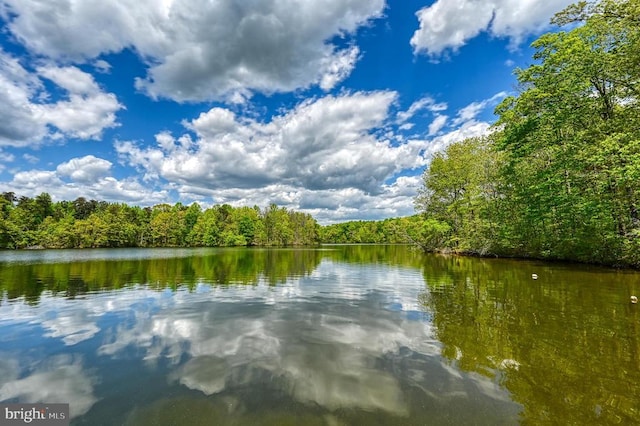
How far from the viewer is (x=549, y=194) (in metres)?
23.4

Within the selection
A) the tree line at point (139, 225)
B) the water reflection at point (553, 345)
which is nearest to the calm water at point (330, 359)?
the water reflection at point (553, 345)

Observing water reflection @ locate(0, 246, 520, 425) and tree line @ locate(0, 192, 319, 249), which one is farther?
tree line @ locate(0, 192, 319, 249)

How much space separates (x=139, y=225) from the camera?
9812 centimetres

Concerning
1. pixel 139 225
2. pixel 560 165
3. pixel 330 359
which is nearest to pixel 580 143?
pixel 560 165

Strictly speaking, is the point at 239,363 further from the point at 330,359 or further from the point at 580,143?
the point at 580,143

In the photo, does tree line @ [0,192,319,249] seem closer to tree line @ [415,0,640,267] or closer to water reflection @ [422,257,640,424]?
tree line @ [415,0,640,267]

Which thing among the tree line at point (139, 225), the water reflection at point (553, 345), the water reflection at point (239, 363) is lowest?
the water reflection at point (239, 363)

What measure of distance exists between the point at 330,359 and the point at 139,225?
110 metres

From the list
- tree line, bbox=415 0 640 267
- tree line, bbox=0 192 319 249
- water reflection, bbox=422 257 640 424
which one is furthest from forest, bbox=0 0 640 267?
tree line, bbox=0 192 319 249

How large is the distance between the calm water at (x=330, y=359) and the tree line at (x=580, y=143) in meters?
10.2

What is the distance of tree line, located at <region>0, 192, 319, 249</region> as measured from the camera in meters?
78.0

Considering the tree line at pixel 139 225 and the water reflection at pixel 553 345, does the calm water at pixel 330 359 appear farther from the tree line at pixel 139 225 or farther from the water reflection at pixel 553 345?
the tree line at pixel 139 225

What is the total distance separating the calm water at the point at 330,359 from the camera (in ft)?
14.9

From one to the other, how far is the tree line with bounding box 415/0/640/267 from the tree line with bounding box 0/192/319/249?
90673 millimetres
